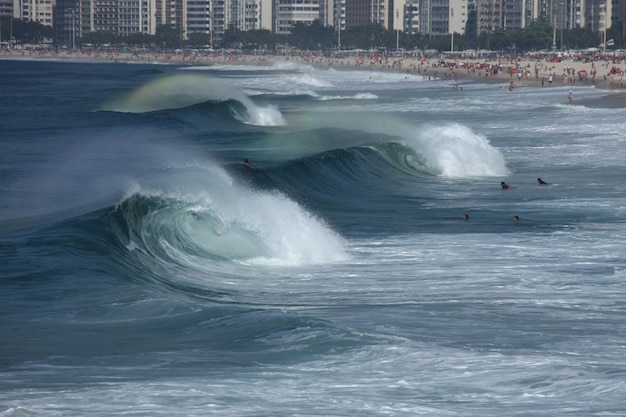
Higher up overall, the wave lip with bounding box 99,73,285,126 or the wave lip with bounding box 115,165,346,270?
the wave lip with bounding box 99,73,285,126

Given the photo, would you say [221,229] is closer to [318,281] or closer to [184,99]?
[318,281]

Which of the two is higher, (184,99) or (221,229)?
(184,99)

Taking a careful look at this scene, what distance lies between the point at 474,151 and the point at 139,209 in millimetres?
16335

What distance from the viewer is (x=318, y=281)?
17047mm

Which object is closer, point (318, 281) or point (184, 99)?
point (318, 281)

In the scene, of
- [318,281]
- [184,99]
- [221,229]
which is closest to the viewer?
[318,281]

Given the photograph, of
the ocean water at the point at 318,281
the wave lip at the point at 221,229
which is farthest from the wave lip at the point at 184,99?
the wave lip at the point at 221,229

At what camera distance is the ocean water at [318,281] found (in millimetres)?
11062

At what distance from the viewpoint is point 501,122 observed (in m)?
52.9

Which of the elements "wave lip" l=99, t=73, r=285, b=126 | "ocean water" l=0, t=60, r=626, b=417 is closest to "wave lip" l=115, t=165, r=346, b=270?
"ocean water" l=0, t=60, r=626, b=417

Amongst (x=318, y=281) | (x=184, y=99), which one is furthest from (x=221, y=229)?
(x=184, y=99)

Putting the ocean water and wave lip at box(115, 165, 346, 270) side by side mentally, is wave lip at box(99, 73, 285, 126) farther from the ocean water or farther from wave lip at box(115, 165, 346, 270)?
wave lip at box(115, 165, 346, 270)

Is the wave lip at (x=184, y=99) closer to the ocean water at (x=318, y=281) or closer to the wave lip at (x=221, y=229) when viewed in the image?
the ocean water at (x=318, y=281)

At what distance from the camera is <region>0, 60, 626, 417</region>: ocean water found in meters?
11.1
